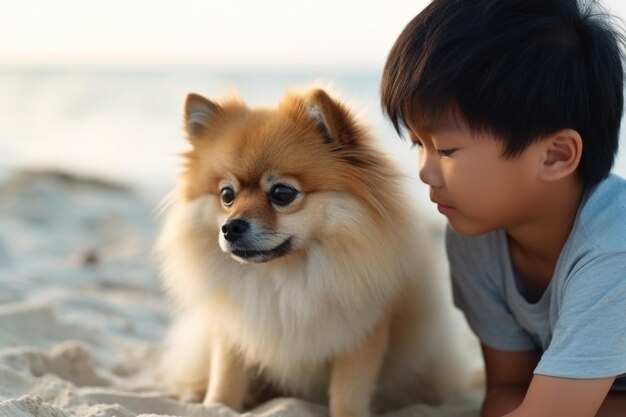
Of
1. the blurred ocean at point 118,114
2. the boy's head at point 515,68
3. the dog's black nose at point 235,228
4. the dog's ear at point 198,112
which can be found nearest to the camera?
the boy's head at point 515,68

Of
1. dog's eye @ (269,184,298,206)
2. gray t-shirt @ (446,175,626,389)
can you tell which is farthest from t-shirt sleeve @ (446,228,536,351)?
dog's eye @ (269,184,298,206)

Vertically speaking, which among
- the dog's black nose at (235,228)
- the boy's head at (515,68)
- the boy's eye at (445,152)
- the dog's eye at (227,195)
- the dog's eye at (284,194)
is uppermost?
the boy's head at (515,68)

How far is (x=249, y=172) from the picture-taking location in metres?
2.07

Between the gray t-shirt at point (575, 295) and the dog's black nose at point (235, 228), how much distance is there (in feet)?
2.03

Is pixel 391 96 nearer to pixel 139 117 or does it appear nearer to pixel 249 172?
pixel 249 172

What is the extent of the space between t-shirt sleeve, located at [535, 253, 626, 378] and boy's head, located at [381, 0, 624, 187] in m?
0.30

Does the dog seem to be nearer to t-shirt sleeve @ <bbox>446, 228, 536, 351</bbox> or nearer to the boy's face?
t-shirt sleeve @ <bbox>446, 228, 536, 351</bbox>

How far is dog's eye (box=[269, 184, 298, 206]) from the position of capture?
205 cm

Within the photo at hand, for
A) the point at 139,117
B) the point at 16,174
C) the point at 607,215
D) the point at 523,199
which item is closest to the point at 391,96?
the point at 523,199

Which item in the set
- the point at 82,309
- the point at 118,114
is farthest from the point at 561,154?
the point at 118,114

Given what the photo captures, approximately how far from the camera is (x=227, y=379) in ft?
7.46

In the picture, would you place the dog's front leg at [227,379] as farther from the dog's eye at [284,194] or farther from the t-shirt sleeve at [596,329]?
the t-shirt sleeve at [596,329]

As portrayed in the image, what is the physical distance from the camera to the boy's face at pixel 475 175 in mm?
1800

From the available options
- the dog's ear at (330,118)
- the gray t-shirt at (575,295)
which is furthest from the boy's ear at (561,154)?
the dog's ear at (330,118)
